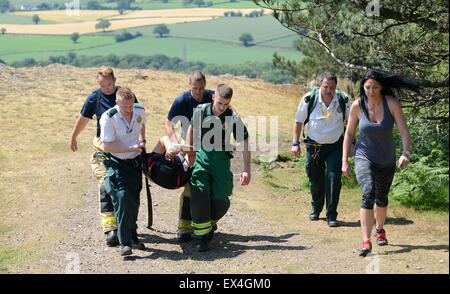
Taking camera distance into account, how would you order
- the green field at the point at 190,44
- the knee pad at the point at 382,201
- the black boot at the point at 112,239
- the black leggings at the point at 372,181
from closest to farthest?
the black leggings at the point at 372,181 < the knee pad at the point at 382,201 < the black boot at the point at 112,239 < the green field at the point at 190,44

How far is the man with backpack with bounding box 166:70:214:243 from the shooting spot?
7.55m

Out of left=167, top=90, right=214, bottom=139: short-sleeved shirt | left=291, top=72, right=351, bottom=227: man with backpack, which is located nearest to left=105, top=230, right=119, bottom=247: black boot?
left=167, top=90, right=214, bottom=139: short-sleeved shirt

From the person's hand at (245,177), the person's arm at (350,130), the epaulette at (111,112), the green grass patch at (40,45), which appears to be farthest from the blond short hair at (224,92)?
the green grass patch at (40,45)

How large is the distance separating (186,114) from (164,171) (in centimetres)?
83

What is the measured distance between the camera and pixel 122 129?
716 centimetres

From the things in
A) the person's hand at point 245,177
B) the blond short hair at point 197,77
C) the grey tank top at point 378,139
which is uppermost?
the blond short hair at point 197,77

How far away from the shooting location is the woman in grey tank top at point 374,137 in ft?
21.0

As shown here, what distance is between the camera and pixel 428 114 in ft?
32.1

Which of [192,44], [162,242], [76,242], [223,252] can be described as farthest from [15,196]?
[192,44]

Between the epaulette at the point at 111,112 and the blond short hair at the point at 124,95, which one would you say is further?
the epaulette at the point at 111,112

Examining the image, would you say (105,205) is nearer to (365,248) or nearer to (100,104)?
(100,104)

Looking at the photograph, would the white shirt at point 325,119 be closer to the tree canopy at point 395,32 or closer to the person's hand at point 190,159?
the tree canopy at point 395,32

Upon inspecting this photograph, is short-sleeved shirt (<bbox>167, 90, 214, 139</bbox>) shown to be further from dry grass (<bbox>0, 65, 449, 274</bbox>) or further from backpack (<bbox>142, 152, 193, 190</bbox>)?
dry grass (<bbox>0, 65, 449, 274</bbox>)

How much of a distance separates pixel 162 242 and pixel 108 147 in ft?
5.06
